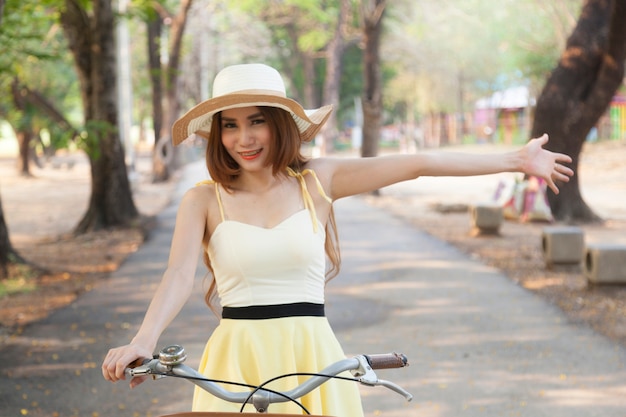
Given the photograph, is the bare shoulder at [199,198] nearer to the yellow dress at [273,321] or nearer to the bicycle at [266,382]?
the yellow dress at [273,321]

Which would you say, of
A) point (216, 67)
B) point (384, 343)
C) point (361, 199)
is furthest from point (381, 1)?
point (216, 67)

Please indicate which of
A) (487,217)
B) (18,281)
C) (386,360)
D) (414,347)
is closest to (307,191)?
(386,360)

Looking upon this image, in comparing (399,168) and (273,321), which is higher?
(399,168)

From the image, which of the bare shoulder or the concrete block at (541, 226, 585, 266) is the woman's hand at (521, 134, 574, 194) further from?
the concrete block at (541, 226, 585, 266)

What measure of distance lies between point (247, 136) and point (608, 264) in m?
7.15

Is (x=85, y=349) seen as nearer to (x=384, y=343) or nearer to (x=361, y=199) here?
(x=384, y=343)

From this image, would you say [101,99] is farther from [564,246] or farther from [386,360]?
[386,360]

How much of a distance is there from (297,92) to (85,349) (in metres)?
51.6

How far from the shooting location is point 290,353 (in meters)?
2.88

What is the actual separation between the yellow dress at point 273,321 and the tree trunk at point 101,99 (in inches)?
488

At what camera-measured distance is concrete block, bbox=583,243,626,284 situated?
932cm

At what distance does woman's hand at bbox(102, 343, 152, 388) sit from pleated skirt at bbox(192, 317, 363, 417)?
0.43 m

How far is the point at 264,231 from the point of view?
3.00 meters

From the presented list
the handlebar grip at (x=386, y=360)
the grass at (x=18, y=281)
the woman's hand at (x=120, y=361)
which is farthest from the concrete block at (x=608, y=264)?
the woman's hand at (x=120, y=361)
